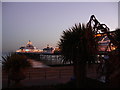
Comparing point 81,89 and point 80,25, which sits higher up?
point 80,25

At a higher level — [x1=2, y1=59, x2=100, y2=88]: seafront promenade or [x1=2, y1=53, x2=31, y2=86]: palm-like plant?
[x1=2, y1=53, x2=31, y2=86]: palm-like plant

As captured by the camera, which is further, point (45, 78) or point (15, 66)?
point (45, 78)

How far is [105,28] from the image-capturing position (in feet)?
6.86

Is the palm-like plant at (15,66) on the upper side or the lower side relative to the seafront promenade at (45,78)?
upper

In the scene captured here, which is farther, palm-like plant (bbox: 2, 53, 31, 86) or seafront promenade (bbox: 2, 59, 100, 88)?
seafront promenade (bbox: 2, 59, 100, 88)

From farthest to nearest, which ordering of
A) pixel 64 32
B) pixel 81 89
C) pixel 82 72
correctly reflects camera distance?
pixel 64 32 → pixel 82 72 → pixel 81 89

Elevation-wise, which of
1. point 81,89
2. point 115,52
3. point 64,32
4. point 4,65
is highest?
point 64,32

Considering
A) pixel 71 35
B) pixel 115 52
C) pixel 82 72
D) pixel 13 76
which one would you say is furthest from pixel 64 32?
pixel 115 52

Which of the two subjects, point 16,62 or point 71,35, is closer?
point 16,62

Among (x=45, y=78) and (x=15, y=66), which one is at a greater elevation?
(x=15, y=66)

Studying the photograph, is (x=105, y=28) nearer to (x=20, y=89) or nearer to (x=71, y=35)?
(x=71, y=35)

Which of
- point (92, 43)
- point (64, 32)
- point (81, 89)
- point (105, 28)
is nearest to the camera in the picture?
point (105, 28)

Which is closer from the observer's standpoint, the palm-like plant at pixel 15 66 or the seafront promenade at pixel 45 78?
the palm-like plant at pixel 15 66

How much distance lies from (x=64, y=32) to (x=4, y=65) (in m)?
2.51
